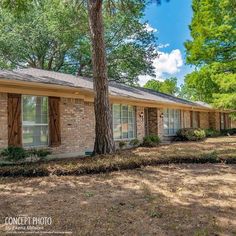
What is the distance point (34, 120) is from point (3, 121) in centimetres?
133

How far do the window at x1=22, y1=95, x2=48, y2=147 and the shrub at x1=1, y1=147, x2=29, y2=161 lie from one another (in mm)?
922

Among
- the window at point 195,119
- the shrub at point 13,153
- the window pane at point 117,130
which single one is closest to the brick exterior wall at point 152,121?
the window pane at point 117,130

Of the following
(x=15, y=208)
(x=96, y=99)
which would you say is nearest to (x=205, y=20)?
(x=96, y=99)

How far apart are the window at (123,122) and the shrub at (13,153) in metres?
6.50

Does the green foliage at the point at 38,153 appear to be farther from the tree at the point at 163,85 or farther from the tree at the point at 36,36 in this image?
the tree at the point at 163,85

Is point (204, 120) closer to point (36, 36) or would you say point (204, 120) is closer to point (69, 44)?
point (69, 44)

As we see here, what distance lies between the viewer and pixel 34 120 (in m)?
11.3

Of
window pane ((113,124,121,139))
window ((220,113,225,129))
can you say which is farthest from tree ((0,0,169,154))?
window ((220,113,225,129))

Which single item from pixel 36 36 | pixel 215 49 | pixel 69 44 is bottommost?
pixel 215 49

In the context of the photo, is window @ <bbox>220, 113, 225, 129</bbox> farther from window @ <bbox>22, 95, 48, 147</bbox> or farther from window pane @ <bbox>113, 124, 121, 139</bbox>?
window @ <bbox>22, 95, 48, 147</bbox>

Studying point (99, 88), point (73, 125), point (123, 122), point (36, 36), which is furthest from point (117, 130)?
point (36, 36)

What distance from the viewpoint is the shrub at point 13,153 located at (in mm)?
9891

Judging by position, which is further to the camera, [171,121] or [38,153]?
[171,121]

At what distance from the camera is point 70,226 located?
4.51 meters
